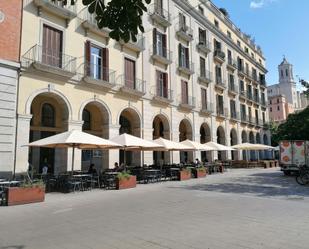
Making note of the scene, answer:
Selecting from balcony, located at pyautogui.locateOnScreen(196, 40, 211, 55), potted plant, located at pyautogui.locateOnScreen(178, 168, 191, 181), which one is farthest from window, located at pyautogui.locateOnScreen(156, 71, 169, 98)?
potted plant, located at pyautogui.locateOnScreen(178, 168, 191, 181)

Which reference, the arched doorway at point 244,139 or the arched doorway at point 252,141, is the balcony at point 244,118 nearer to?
the arched doorway at point 244,139

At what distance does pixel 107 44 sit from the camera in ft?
69.4

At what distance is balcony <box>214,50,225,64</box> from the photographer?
35.5 m

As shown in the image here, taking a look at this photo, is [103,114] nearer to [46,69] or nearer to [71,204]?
[46,69]

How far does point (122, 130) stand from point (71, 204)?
14.4m

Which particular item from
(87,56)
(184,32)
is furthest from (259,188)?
(184,32)

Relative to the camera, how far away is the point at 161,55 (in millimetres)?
26484

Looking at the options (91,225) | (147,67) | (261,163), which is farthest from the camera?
(261,163)

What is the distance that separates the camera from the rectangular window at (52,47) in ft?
56.9

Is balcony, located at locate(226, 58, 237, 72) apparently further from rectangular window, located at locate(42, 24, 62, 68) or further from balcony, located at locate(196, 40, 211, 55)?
rectangular window, located at locate(42, 24, 62, 68)

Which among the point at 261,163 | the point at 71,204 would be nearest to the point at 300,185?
the point at 71,204

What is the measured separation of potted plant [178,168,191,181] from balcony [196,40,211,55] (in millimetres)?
15699

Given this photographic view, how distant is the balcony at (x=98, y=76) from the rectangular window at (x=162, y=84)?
5632mm

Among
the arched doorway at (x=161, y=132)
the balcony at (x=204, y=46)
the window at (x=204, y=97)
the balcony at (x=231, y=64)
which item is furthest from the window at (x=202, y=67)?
the arched doorway at (x=161, y=132)
